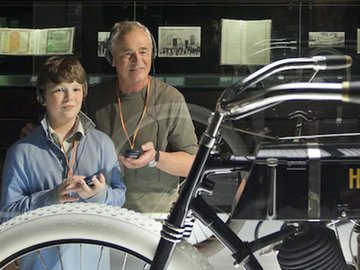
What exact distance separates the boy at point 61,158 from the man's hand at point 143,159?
0.05 metres

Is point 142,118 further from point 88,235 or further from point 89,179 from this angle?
point 88,235

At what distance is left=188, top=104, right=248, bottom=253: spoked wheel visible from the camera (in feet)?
7.20

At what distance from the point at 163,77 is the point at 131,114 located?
0.25 meters

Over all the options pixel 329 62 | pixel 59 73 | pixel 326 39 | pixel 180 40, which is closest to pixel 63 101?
pixel 59 73

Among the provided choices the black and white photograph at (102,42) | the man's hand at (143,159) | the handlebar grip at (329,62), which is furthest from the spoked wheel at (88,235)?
the black and white photograph at (102,42)

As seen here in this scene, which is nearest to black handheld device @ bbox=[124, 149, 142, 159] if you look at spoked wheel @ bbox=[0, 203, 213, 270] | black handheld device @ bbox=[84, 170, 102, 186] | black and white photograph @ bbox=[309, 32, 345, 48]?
black handheld device @ bbox=[84, 170, 102, 186]

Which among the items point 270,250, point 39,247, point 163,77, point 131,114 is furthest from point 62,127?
point 270,250

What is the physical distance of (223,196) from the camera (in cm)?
254

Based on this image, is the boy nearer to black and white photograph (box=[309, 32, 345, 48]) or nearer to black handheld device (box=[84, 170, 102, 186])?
black handheld device (box=[84, 170, 102, 186])

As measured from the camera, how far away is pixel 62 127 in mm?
2924

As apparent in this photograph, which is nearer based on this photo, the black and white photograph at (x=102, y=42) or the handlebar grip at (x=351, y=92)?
the handlebar grip at (x=351, y=92)

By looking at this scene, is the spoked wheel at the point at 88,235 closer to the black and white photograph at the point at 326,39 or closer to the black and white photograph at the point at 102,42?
the black and white photograph at the point at 102,42

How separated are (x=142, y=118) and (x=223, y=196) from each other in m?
0.69

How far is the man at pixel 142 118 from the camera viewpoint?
301 cm
